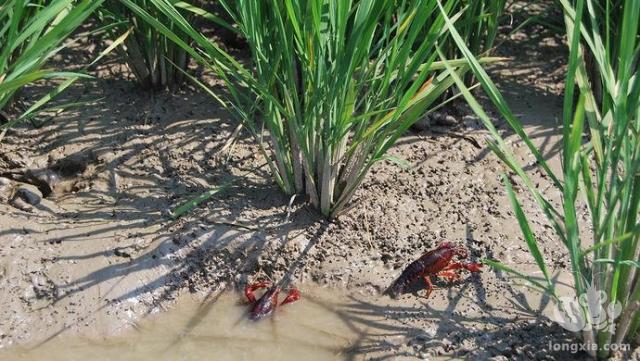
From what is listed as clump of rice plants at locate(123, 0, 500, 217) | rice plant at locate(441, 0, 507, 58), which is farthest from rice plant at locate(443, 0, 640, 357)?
rice plant at locate(441, 0, 507, 58)

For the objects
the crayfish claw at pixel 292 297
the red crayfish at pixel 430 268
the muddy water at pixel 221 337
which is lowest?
the muddy water at pixel 221 337

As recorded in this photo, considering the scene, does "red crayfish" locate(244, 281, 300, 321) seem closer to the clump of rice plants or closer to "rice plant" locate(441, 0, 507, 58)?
the clump of rice plants

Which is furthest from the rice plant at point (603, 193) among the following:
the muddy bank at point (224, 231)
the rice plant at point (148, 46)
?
the rice plant at point (148, 46)

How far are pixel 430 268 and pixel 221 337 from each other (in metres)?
0.75

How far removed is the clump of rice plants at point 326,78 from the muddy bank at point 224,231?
203mm

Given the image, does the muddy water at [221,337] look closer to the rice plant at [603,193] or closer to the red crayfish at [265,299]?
the red crayfish at [265,299]

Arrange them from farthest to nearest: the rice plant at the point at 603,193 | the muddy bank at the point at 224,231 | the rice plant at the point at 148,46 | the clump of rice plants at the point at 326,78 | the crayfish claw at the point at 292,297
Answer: the rice plant at the point at 148,46 < the crayfish claw at the point at 292,297 < the muddy bank at the point at 224,231 < the clump of rice plants at the point at 326,78 < the rice plant at the point at 603,193

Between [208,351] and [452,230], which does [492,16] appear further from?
[208,351]

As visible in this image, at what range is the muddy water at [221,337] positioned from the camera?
292 cm

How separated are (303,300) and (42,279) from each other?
915 mm

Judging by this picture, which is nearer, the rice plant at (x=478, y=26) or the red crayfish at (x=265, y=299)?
the red crayfish at (x=265, y=299)

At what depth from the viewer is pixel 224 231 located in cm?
327

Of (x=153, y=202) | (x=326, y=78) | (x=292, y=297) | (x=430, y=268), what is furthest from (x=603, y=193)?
(x=153, y=202)

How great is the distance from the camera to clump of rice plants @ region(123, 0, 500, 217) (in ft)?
9.45
